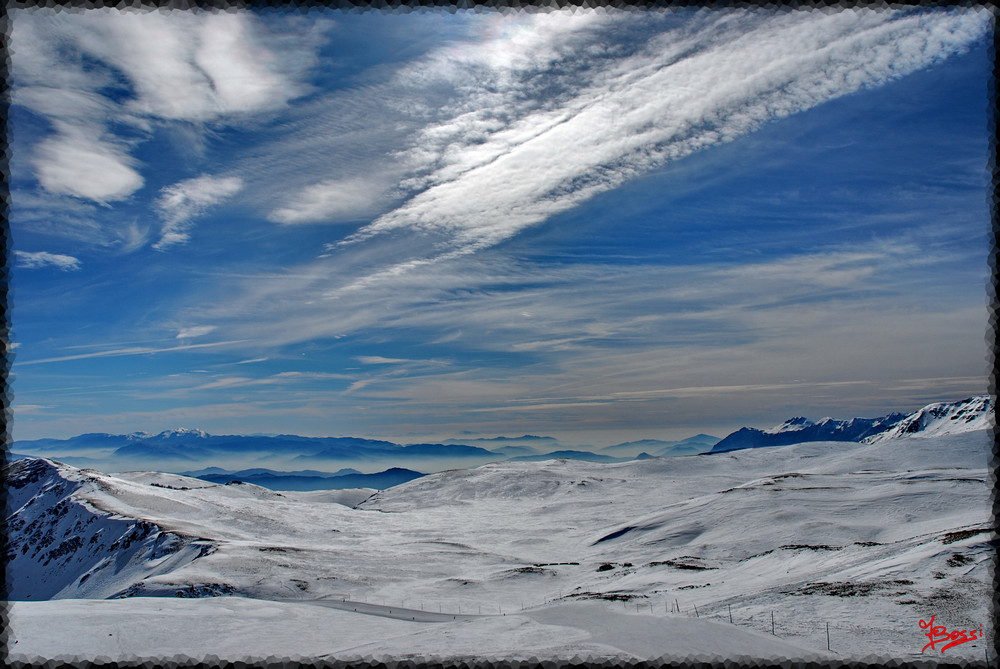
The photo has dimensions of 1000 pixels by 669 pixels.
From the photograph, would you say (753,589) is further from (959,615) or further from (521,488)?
(521,488)

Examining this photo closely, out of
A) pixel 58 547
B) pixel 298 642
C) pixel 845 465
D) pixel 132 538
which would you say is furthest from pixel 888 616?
pixel 845 465
